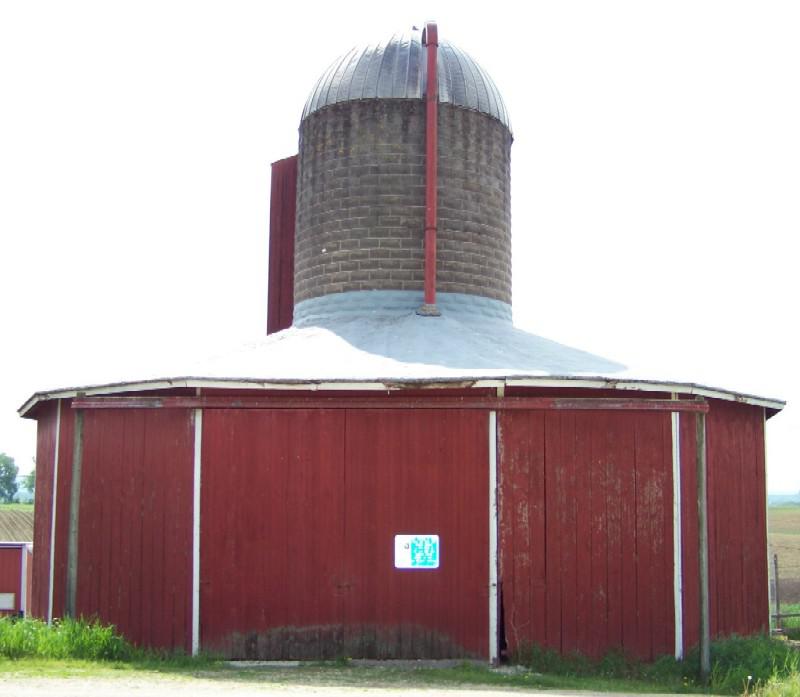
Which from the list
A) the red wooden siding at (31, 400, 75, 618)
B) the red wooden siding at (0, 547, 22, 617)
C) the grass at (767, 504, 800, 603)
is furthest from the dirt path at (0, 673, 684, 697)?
the red wooden siding at (0, 547, 22, 617)

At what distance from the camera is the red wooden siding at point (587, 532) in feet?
40.5

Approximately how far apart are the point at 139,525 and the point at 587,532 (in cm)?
531

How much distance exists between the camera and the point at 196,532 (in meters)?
12.4

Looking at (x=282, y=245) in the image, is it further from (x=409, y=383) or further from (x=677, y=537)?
(x=677, y=537)

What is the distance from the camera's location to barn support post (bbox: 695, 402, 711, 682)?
39.7 ft

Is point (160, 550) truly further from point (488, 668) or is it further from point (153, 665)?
point (488, 668)

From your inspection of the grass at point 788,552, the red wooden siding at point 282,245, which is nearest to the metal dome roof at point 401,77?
the red wooden siding at point 282,245

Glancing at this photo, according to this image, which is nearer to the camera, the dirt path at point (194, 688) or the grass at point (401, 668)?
the dirt path at point (194, 688)

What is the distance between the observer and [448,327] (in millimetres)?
15188

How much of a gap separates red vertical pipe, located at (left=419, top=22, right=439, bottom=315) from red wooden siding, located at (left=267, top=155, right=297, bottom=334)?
11.1 feet

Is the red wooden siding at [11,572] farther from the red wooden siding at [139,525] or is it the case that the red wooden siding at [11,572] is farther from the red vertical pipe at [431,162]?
the red vertical pipe at [431,162]

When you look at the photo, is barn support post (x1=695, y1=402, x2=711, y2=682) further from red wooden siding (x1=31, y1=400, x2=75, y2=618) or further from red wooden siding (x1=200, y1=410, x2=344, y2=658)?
red wooden siding (x1=31, y1=400, x2=75, y2=618)

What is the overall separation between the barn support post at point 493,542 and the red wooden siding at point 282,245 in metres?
7.20

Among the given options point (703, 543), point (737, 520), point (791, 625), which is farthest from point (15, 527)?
point (703, 543)
